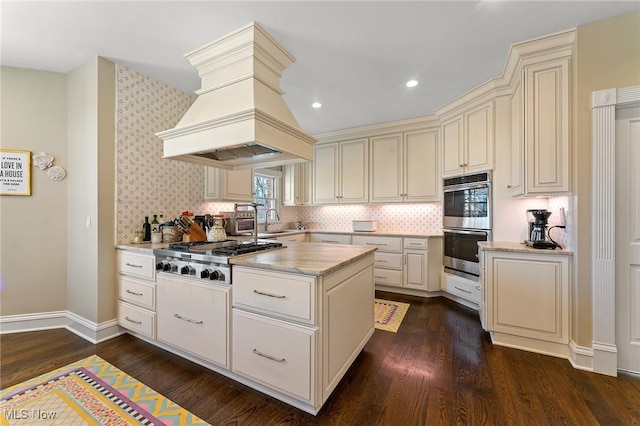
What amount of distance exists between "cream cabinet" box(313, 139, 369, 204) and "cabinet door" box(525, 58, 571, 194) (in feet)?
7.77

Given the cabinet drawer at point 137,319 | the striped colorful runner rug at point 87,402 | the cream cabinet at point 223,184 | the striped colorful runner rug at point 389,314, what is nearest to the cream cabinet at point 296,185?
the cream cabinet at point 223,184

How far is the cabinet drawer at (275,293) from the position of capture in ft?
4.84

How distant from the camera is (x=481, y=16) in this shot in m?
1.89

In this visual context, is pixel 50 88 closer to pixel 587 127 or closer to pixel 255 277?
pixel 255 277

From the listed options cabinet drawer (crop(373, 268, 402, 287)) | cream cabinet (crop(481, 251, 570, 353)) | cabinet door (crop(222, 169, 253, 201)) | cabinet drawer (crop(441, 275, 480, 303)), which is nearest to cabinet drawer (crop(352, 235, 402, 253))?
cabinet drawer (crop(373, 268, 402, 287))

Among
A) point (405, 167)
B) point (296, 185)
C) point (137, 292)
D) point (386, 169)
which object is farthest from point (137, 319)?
point (405, 167)

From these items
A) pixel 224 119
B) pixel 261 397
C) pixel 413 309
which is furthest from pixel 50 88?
pixel 413 309

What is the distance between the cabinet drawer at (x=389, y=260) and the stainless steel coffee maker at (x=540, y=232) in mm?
1660

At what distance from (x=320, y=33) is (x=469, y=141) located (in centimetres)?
229

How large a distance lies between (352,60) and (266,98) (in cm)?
103

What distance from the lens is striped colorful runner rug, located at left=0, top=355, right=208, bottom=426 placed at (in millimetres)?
1499

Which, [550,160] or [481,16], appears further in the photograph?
[550,160]

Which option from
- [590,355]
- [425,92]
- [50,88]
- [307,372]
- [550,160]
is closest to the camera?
[307,372]

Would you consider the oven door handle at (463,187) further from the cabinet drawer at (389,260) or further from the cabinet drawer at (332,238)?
the cabinet drawer at (332,238)
